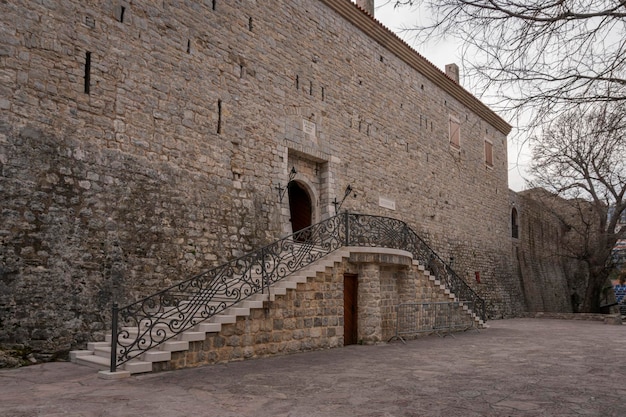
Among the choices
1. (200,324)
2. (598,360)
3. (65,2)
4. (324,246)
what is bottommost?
(598,360)

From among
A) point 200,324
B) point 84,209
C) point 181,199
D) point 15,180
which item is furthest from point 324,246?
point 15,180

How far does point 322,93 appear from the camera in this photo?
1327cm

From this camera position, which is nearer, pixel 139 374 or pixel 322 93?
pixel 139 374

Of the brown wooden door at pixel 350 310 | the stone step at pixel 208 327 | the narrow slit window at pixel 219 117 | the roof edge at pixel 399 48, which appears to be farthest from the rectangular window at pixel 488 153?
the stone step at pixel 208 327

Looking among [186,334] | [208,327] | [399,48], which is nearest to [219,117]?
[208,327]

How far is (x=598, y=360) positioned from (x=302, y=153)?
7642mm

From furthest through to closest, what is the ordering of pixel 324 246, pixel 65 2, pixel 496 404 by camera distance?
1. pixel 324 246
2. pixel 65 2
3. pixel 496 404

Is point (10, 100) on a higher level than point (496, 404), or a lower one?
higher

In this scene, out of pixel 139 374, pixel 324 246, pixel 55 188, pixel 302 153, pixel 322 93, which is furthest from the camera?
pixel 322 93

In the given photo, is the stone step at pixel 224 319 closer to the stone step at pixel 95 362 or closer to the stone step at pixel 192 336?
the stone step at pixel 192 336

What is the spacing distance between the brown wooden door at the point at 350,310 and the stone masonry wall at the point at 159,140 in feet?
7.05

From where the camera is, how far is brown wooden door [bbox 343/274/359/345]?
9857 mm

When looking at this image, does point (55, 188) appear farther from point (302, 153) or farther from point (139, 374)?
point (302, 153)

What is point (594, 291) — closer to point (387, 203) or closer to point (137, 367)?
point (387, 203)
